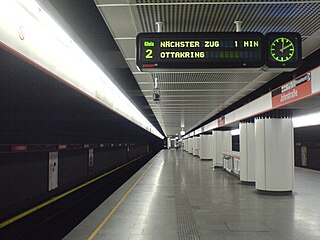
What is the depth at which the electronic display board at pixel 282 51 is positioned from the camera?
13.4 ft

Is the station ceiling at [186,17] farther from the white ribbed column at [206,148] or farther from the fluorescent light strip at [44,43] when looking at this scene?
the white ribbed column at [206,148]

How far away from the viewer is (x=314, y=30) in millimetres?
4730

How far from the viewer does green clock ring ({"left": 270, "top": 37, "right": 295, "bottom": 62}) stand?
4090 millimetres

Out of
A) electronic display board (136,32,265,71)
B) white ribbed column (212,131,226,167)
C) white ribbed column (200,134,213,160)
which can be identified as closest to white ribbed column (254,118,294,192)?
electronic display board (136,32,265,71)

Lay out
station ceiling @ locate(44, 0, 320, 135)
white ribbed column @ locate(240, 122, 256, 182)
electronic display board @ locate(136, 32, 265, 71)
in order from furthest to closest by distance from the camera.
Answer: white ribbed column @ locate(240, 122, 256, 182)
electronic display board @ locate(136, 32, 265, 71)
station ceiling @ locate(44, 0, 320, 135)

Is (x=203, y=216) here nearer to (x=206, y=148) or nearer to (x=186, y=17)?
(x=186, y=17)

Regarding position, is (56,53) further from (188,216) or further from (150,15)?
(188,216)

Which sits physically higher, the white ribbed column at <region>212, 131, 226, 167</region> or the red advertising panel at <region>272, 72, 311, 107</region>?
the red advertising panel at <region>272, 72, 311, 107</region>

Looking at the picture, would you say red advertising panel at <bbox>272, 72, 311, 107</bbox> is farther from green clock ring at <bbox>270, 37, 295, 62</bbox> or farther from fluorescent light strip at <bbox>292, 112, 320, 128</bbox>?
fluorescent light strip at <bbox>292, 112, 320, 128</bbox>

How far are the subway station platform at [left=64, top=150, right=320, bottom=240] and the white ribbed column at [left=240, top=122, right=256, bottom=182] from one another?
4.94ft

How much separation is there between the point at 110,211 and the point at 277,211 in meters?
3.50

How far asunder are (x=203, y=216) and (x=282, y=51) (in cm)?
353

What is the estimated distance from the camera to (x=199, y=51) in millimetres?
4059

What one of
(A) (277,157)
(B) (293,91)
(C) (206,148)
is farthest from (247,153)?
(C) (206,148)
